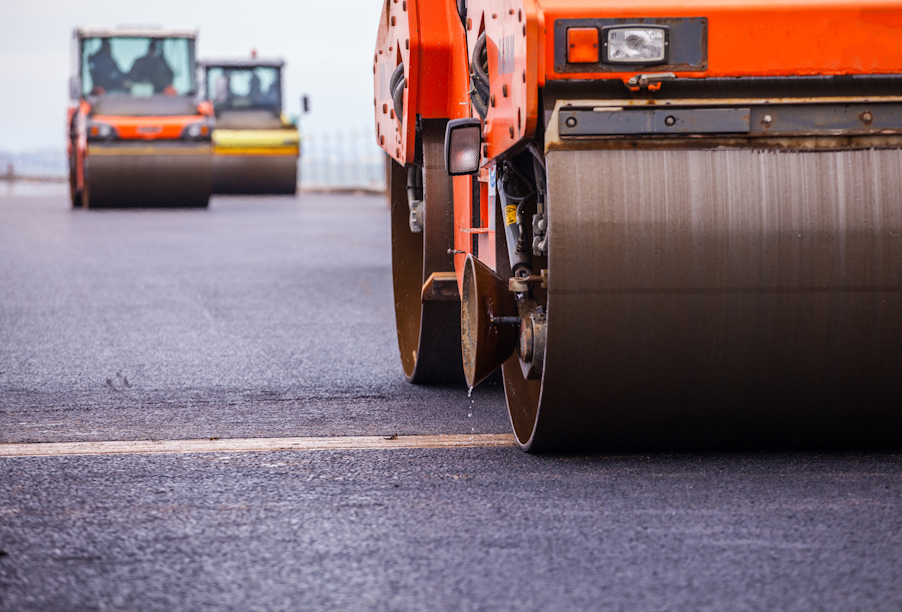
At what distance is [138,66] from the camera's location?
19.5 metres

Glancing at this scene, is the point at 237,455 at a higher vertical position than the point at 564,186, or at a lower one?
lower

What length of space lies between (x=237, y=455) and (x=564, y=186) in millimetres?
1236

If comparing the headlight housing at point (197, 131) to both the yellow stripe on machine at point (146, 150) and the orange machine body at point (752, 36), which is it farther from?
the orange machine body at point (752, 36)

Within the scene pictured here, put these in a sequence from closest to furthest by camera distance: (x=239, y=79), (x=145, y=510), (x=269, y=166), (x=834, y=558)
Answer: (x=834, y=558)
(x=145, y=510)
(x=269, y=166)
(x=239, y=79)

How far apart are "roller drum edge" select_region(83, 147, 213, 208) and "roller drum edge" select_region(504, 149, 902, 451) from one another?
Result: 15.5m

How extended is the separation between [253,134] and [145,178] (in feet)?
18.2

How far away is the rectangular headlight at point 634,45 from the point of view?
3057mm

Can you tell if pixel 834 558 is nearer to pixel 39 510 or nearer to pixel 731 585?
pixel 731 585

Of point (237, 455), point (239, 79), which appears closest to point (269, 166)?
point (239, 79)

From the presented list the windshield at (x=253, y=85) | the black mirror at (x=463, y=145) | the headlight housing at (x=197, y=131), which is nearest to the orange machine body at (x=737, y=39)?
the black mirror at (x=463, y=145)

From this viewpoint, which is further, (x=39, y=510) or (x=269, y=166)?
(x=269, y=166)

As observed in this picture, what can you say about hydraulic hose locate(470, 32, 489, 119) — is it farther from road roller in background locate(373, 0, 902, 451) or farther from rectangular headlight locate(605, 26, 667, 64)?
rectangular headlight locate(605, 26, 667, 64)

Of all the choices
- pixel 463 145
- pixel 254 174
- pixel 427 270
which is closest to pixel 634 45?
pixel 463 145

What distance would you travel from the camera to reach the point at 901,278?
3.07 meters
